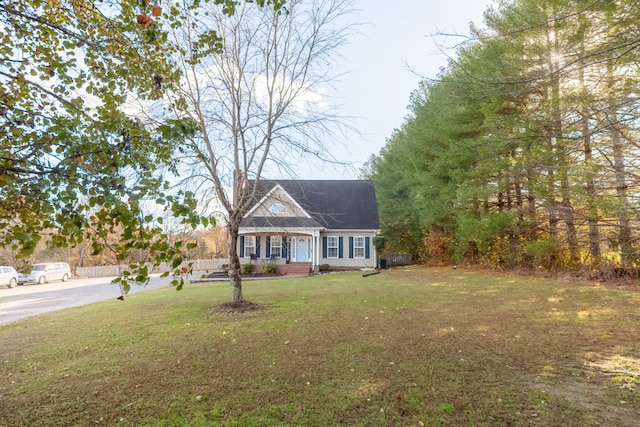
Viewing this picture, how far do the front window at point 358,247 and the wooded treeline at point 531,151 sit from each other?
4.33 meters

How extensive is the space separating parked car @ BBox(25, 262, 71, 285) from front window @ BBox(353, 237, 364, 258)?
67.0 ft

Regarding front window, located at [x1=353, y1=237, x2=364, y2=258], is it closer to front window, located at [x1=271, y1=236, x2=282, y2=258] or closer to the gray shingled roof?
the gray shingled roof

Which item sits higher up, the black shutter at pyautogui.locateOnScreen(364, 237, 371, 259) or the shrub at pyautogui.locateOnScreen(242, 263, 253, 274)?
the black shutter at pyautogui.locateOnScreen(364, 237, 371, 259)

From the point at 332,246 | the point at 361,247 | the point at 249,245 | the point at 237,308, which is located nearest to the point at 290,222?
the point at 249,245

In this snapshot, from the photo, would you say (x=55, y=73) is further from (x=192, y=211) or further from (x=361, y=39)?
(x=361, y=39)

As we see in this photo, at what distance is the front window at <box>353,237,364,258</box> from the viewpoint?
23.5 meters

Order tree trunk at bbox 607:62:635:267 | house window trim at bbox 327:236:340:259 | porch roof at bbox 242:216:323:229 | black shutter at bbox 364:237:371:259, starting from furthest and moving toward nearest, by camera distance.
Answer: house window trim at bbox 327:236:340:259
black shutter at bbox 364:237:371:259
porch roof at bbox 242:216:323:229
tree trunk at bbox 607:62:635:267

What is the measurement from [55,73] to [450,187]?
19025 millimetres

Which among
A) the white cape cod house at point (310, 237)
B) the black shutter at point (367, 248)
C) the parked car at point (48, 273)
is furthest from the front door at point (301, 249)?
the parked car at point (48, 273)

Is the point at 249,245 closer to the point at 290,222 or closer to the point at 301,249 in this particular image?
the point at 290,222

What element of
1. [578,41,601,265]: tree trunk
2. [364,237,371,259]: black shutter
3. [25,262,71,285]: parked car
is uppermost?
[578,41,601,265]: tree trunk

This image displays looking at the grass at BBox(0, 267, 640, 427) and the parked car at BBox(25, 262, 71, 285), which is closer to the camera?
the grass at BBox(0, 267, 640, 427)

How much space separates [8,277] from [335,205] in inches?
801

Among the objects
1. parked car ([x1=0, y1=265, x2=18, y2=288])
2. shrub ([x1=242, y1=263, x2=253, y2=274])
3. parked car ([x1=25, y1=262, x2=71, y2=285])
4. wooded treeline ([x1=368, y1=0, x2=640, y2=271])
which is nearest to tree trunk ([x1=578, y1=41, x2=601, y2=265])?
wooded treeline ([x1=368, y1=0, x2=640, y2=271])
